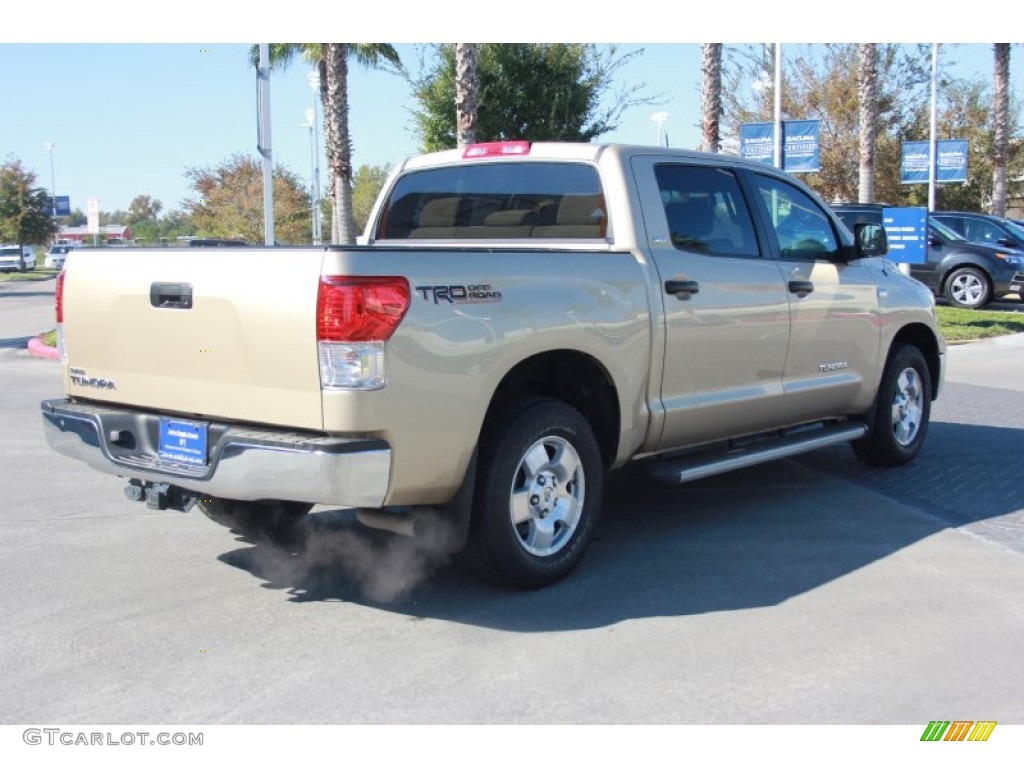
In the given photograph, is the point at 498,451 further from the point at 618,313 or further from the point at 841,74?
the point at 841,74

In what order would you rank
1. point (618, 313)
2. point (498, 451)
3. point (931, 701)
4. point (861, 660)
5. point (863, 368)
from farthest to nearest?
point (863, 368) → point (618, 313) → point (498, 451) → point (861, 660) → point (931, 701)

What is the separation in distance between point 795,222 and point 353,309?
3.59m

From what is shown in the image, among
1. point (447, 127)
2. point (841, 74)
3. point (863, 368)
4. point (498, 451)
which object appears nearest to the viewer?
point (498, 451)

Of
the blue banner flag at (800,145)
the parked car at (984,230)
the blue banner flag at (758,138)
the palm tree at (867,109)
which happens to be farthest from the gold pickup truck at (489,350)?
the palm tree at (867,109)

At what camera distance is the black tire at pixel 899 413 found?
24.3 feet

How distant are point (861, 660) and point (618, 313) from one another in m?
1.93

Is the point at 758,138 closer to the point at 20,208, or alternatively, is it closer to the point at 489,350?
the point at 489,350

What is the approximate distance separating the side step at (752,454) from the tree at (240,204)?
31308 mm

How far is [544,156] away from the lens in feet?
19.6

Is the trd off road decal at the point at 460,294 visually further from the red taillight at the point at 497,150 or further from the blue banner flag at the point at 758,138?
the blue banner flag at the point at 758,138

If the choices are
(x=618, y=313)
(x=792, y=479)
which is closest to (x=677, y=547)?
(x=618, y=313)

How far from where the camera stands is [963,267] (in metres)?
20.3

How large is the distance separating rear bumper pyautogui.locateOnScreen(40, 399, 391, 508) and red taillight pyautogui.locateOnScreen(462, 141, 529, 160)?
2.46m

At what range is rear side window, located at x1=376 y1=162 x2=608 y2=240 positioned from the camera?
579cm
